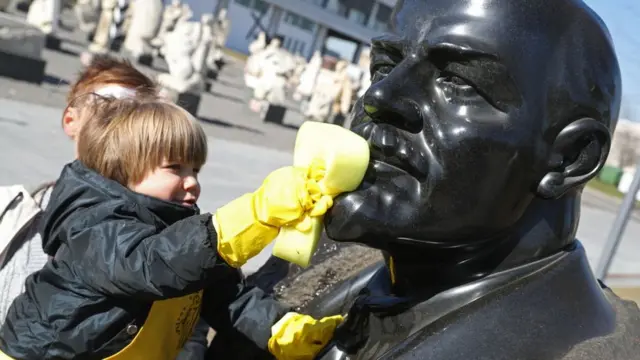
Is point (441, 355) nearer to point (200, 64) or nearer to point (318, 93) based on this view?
point (200, 64)

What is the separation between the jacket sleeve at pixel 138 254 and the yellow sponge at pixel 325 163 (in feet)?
0.82

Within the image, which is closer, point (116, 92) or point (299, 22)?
point (116, 92)

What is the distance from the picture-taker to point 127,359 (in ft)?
6.13

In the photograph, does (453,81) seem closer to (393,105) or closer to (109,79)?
(393,105)

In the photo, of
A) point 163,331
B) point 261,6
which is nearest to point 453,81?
point 163,331

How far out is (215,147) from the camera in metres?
9.88

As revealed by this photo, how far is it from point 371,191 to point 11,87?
9.57 meters

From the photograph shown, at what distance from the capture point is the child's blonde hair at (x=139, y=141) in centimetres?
209

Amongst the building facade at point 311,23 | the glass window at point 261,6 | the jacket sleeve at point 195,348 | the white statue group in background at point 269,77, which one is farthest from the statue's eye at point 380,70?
the glass window at point 261,6

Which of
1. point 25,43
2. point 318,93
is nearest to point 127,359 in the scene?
point 25,43

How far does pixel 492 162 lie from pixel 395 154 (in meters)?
0.15

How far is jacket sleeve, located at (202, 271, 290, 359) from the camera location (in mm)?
1884

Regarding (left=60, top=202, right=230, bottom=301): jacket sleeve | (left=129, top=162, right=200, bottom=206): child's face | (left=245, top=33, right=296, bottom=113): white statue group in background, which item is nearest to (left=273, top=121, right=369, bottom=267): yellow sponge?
(left=60, top=202, right=230, bottom=301): jacket sleeve

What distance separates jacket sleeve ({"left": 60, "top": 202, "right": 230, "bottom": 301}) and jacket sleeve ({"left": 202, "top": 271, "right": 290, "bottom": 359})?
0.30 metres
